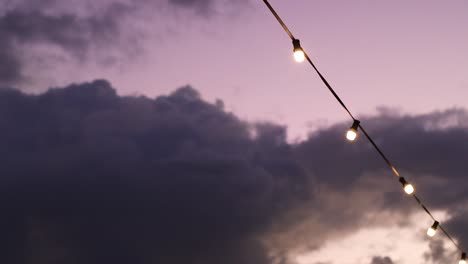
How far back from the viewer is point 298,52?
4766 mm

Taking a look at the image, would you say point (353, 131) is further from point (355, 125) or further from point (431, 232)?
point (431, 232)

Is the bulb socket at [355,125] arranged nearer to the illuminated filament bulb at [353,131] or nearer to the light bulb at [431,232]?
the illuminated filament bulb at [353,131]

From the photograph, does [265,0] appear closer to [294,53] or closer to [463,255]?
[294,53]

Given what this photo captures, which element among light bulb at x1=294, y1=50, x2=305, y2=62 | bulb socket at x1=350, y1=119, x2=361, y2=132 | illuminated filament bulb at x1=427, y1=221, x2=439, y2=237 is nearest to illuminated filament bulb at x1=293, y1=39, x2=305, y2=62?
light bulb at x1=294, y1=50, x2=305, y2=62

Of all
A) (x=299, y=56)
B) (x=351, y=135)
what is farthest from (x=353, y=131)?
(x=299, y=56)

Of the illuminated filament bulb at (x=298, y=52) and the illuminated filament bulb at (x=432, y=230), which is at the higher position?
the illuminated filament bulb at (x=298, y=52)

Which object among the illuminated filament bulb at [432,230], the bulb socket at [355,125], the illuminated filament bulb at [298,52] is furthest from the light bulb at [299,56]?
the illuminated filament bulb at [432,230]

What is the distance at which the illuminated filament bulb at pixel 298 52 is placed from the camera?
4754 mm

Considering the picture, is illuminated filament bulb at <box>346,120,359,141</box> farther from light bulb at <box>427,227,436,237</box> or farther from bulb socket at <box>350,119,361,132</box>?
light bulb at <box>427,227,436,237</box>

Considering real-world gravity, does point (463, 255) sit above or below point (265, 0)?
below

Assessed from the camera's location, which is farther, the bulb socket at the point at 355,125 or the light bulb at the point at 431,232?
the light bulb at the point at 431,232

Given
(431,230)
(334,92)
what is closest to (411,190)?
(431,230)

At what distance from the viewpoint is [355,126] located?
21.7 ft

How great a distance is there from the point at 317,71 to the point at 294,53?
0.30 m
